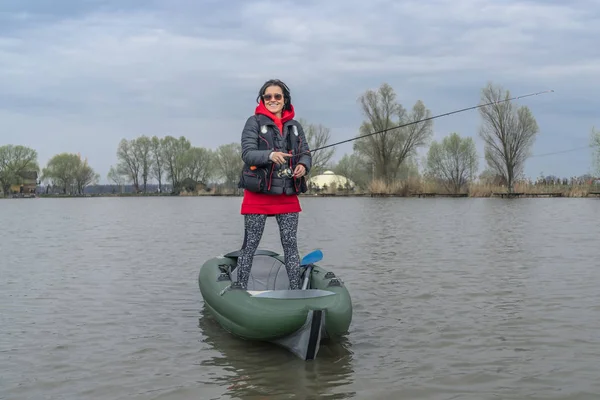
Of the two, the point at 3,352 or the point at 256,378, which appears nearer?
the point at 256,378

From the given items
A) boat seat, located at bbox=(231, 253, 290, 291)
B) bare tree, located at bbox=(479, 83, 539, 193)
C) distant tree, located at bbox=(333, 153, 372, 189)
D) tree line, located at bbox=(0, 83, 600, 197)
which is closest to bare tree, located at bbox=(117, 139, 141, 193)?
tree line, located at bbox=(0, 83, 600, 197)

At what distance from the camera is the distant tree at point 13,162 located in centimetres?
8644

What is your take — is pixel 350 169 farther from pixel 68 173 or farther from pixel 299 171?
pixel 299 171

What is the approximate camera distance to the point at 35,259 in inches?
446

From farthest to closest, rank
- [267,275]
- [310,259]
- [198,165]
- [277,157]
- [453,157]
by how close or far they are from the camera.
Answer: [198,165] < [453,157] < [267,275] < [310,259] < [277,157]

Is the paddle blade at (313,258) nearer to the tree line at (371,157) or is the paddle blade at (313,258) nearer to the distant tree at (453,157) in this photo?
the tree line at (371,157)

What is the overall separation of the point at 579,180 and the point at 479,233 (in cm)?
3416

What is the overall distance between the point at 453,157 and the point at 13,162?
6122cm

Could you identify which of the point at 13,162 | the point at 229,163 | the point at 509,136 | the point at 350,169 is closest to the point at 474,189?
the point at 509,136

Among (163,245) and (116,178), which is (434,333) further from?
(116,178)

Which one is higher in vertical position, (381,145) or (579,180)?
(381,145)

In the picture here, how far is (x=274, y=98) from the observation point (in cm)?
533

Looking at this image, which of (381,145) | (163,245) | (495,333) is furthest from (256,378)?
(381,145)

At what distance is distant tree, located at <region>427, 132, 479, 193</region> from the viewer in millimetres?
60125
